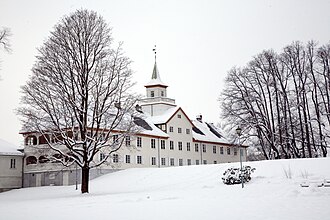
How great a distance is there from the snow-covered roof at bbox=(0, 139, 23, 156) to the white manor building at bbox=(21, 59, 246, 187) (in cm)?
112

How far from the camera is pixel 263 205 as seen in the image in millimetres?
18375

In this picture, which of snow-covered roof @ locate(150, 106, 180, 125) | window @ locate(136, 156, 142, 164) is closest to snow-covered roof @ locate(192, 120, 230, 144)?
snow-covered roof @ locate(150, 106, 180, 125)

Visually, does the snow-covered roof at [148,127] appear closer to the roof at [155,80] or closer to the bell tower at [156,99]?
the bell tower at [156,99]

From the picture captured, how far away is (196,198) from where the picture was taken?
2308 centimetres

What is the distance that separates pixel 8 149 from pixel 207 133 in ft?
93.7

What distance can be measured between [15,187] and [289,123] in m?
28.5

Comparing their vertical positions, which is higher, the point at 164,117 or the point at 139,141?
the point at 164,117

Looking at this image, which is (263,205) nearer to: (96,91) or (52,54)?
(96,91)

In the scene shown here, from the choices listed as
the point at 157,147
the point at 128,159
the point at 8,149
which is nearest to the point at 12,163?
the point at 8,149

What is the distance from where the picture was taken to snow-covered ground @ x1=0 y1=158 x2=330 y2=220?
1627cm

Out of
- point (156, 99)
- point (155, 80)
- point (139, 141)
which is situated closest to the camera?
point (139, 141)

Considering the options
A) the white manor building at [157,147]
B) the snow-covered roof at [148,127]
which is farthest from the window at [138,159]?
the snow-covered roof at [148,127]

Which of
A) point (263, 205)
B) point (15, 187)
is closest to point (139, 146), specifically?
point (15, 187)

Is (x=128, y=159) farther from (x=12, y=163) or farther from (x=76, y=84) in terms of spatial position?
(x=76, y=84)
